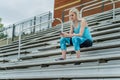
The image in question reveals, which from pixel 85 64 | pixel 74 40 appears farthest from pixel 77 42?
pixel 85 64

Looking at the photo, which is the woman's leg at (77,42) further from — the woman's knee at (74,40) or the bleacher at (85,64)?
the bleacher at (85,64)

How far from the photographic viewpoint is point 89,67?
425cm

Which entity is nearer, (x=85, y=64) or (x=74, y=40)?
(x=85, y=64)

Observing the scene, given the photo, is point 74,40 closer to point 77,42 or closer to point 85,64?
point 77,42

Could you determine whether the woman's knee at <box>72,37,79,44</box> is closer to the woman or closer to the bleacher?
the woman

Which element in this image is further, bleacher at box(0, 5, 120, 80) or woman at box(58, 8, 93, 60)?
woman at box(58, 8, 93, 60)

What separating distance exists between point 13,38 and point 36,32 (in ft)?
3.21

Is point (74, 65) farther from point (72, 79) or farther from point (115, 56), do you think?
point (115, 56)

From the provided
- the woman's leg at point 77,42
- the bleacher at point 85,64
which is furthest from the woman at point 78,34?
the bleacher at point 85,64

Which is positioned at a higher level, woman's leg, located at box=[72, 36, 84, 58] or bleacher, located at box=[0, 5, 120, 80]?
woman's leg, located at box=[72, 36, 84, 58]

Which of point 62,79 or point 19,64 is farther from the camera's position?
point 19,64

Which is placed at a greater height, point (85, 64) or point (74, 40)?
point (74, 40)

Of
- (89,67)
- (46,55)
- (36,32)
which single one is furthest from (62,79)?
(36,32)

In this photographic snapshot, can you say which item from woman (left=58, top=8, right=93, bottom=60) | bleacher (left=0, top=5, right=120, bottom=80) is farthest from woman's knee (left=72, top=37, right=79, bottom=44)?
bleacher (left=0, top=5, right=120, bottom=80)
